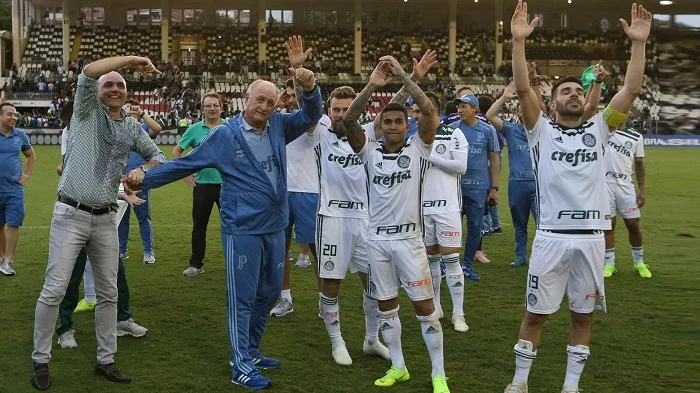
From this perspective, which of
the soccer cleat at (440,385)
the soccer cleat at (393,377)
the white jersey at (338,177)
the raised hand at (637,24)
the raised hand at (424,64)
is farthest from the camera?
the white jersey at (338,177)

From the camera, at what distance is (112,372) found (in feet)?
18.9

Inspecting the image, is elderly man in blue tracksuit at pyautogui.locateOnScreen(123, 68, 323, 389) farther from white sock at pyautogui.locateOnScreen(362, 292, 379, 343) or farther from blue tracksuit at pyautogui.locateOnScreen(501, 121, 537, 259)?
blue tracksuit at pyautogui.locateOnScreen(501, 121, 537, 259)

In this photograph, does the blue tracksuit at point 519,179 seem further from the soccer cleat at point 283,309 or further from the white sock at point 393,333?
the white sock at point 393,333

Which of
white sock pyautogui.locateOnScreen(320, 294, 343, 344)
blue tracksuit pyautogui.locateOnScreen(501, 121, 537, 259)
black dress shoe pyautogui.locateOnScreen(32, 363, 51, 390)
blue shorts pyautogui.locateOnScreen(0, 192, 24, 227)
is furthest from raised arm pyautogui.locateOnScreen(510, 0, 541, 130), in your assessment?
blue shorts pyautogui.locateOnScreen(0, 192, 24, 227)

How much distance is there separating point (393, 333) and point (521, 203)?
491 cm

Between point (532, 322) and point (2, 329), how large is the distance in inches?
196

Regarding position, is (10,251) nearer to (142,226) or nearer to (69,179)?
(142,226)

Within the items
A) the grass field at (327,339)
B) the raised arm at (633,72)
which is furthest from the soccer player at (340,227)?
the raised arm at (633,72)

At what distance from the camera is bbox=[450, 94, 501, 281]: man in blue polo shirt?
9.30 meters

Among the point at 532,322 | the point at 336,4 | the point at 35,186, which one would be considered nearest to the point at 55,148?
the point at 35,186

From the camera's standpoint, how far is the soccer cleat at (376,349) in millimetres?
6347

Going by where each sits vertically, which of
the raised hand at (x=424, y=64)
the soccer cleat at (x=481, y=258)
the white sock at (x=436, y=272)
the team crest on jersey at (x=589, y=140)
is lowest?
the soccer cleat at (x=481, y=258)

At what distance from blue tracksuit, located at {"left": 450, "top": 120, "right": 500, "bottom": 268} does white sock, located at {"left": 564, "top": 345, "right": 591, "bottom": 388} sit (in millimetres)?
4048

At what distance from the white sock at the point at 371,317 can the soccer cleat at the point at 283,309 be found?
1.64 meters
